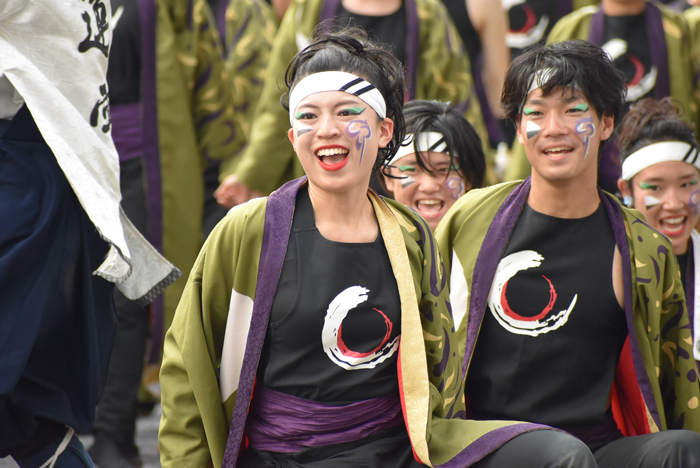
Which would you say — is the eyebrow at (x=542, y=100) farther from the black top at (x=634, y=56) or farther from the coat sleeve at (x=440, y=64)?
the black top at (x=634, y=56)

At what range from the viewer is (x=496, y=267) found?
9.12 feet

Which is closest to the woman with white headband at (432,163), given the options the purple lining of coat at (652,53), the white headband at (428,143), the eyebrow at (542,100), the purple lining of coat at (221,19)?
the white headband at (428,143)

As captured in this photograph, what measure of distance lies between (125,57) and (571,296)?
2082 millimetres

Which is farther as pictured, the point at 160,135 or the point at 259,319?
the point at 160,135

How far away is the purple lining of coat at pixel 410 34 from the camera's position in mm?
4195

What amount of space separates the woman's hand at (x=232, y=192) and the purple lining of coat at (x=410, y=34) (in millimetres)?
802

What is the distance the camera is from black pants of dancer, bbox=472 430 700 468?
2.17m

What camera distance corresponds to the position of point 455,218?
9.57 feet

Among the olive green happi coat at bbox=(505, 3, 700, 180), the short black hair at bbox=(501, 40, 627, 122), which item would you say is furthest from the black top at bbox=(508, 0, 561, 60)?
the short black hair at bbox=(501, 40, 627, 122)

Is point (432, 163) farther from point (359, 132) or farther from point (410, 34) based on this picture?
point (359, 132)

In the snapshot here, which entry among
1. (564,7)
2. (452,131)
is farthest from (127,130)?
(564,7)

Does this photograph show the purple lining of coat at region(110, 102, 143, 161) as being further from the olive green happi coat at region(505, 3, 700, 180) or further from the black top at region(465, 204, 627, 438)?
the black top at region(465, 204, 627, 438)

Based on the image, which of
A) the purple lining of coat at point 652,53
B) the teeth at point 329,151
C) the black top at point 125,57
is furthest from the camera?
the purple lining of coat at point 652,53

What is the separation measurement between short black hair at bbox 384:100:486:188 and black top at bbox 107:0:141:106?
3.71 ft
